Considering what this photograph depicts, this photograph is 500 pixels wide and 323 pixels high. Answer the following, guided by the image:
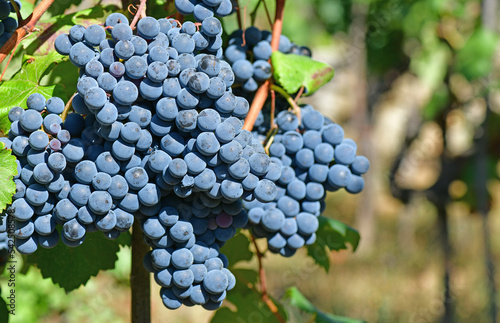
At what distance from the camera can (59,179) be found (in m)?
0.77

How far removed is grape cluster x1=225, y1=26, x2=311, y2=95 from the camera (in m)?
1.04

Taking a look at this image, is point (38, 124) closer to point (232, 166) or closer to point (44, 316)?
point (232, 166)

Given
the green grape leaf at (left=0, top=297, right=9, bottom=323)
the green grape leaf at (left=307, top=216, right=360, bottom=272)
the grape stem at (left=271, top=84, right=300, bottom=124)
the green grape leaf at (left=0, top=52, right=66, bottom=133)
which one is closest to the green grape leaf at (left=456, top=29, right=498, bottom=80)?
the green grape leaf at (left=307, top=216, right=360, bottom=272)

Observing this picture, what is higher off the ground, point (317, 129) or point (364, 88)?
point (317, 129)

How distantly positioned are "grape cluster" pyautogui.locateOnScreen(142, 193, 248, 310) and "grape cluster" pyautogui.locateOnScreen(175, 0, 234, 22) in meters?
0.27

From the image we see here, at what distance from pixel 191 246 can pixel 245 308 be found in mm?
640

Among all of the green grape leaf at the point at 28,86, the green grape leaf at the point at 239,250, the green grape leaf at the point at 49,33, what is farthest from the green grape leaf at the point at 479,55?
the green grape leaf at the point at 28,86

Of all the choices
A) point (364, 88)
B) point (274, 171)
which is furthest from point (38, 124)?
point (364, 88)

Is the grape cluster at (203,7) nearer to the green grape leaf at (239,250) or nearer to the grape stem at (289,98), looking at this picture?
the grape stem at (289,98)

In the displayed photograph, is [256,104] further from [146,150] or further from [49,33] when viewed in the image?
[49,33]

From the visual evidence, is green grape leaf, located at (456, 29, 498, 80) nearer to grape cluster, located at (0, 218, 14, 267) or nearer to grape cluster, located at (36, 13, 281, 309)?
grape cluster, located at (36, 13, 281, 309)

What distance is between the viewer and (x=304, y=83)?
108cm

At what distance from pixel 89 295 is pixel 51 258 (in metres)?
2.81

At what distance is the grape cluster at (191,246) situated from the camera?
79cm
